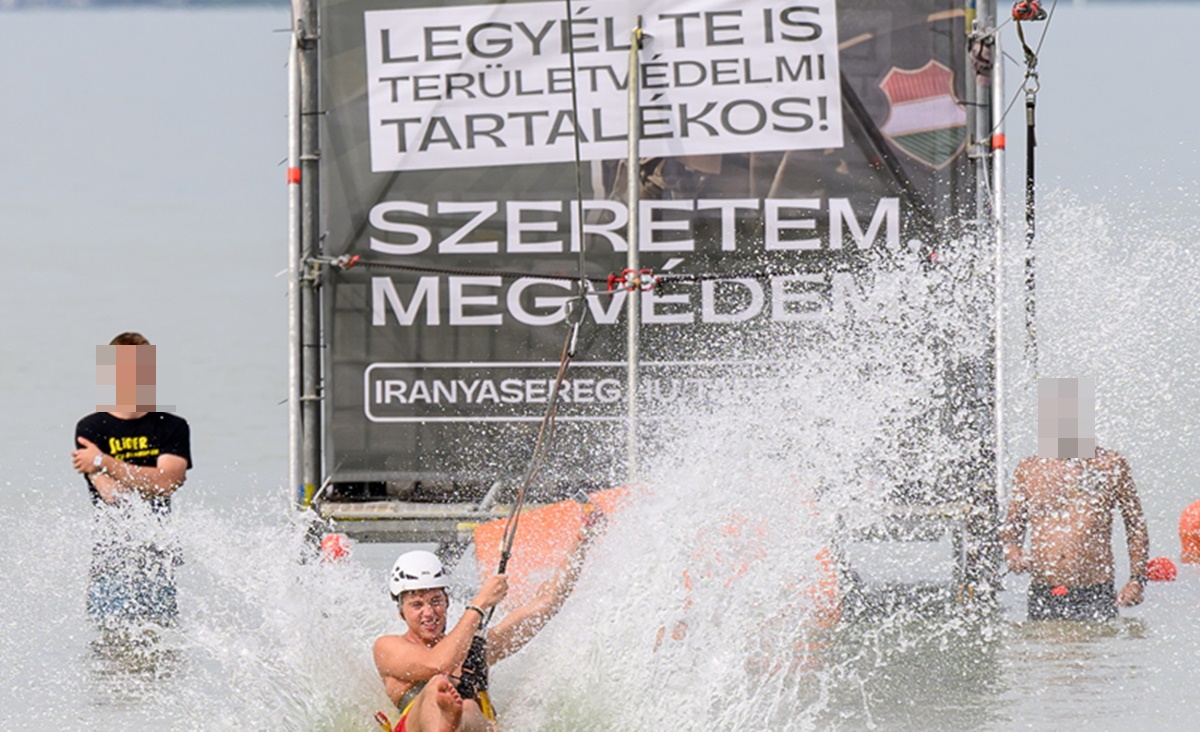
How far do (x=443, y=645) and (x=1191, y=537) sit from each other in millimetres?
7231

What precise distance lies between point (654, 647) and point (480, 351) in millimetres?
2415

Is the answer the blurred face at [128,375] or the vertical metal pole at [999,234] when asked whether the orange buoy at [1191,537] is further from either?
the blurred face at [128,375]

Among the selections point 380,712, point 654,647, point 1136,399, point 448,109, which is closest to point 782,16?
point 448,109

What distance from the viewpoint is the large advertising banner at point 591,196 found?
27.0 ft

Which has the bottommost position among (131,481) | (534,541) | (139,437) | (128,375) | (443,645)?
(443,645)

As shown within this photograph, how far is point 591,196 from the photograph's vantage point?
27.4ft

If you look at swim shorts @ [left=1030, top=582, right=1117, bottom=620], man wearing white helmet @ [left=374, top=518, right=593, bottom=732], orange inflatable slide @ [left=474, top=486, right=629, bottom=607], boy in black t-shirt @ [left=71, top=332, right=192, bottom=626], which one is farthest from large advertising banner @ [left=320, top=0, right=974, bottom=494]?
man wearing white helmet @ [left=374, top=518, right=593, bottom=732]

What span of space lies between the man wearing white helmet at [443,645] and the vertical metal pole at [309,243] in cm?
248

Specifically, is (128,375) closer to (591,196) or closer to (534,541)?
(534,541)

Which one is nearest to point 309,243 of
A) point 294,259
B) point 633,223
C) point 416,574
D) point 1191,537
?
point 294,259

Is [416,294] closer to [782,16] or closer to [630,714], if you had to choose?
[782,16]

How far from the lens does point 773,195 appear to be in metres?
8.28

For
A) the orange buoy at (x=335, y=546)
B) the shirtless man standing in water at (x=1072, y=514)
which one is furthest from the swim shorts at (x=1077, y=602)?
the orange buoy at (x=335, y=546)

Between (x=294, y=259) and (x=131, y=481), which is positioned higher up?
(x=294, y=259)
